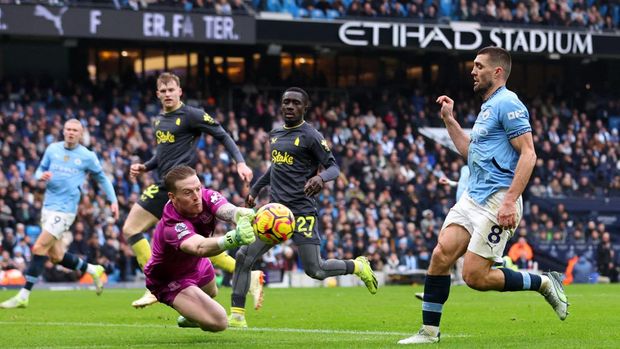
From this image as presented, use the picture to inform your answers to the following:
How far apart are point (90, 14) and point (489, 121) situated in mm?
24221

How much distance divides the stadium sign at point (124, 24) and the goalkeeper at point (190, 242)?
73.1 ft

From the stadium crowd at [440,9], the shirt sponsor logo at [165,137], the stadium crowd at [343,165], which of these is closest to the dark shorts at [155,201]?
the shirt sponsor logo at [165,137]

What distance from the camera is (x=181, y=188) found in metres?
9.27

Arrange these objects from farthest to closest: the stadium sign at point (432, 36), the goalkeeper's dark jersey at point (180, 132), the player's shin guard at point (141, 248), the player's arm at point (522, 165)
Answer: the stadium sign at point (432, 36), the player's shin guard at point (141, 248), the goalkeeper's dark jersey at point (180, 132), the player's arm at point (522, 165)

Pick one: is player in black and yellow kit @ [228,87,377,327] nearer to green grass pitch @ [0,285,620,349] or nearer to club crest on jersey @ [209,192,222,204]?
green grass pitch @ [0,285,620,349]

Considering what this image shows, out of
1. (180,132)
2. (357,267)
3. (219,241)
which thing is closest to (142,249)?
(180,132)

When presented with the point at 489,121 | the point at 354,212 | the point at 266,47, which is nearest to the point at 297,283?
the point at 354,212

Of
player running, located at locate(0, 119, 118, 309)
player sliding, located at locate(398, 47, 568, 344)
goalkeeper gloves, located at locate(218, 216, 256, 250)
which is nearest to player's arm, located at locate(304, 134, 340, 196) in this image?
player sliding, located at locate(398, 47, 568, 344)

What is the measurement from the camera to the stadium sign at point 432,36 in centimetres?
3516

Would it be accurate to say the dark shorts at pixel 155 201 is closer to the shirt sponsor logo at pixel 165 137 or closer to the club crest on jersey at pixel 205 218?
the shirt sponsor logo at pixel 165 137

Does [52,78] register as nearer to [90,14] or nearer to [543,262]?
[90,14]

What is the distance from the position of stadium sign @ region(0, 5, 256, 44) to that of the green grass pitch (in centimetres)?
1453

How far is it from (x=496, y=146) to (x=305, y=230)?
3.27 m

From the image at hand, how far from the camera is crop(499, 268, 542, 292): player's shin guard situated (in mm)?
9859
